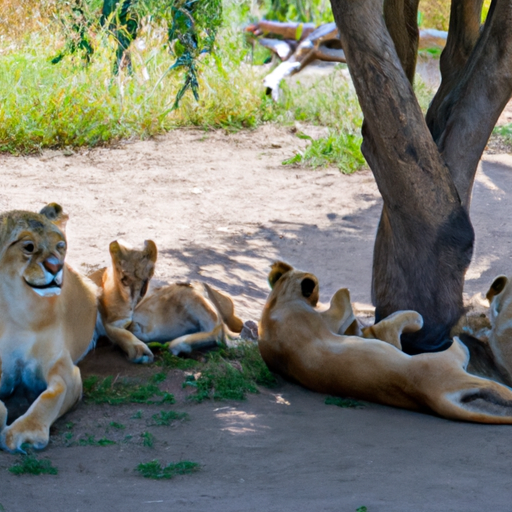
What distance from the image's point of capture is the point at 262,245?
810cm

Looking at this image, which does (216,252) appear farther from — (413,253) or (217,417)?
(217,417)

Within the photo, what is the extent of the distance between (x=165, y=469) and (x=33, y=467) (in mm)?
516

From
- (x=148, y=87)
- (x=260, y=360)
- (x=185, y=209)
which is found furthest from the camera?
(x=148, y=87)

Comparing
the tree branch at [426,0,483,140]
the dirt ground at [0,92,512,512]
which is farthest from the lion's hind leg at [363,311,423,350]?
the tree branch at [426,0,483,140]

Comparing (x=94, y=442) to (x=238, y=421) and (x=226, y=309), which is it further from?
(x=226, y=309)

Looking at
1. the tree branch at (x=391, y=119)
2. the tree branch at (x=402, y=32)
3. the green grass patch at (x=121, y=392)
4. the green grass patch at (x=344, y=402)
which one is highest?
the tree branch at (x=402, y=32)

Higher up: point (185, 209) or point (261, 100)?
point (261, 100)

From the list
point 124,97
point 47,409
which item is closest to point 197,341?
point 47,409

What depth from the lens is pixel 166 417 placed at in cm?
385

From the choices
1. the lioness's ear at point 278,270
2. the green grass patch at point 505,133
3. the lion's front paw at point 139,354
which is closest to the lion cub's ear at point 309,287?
the lioness's ear at point 278,270

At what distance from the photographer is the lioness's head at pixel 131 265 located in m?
4.74

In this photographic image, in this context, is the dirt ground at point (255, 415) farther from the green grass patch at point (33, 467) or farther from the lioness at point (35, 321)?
the lioness at point (35, 321)

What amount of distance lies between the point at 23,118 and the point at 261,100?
152 inches

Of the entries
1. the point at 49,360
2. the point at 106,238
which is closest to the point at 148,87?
the point at 106,238
